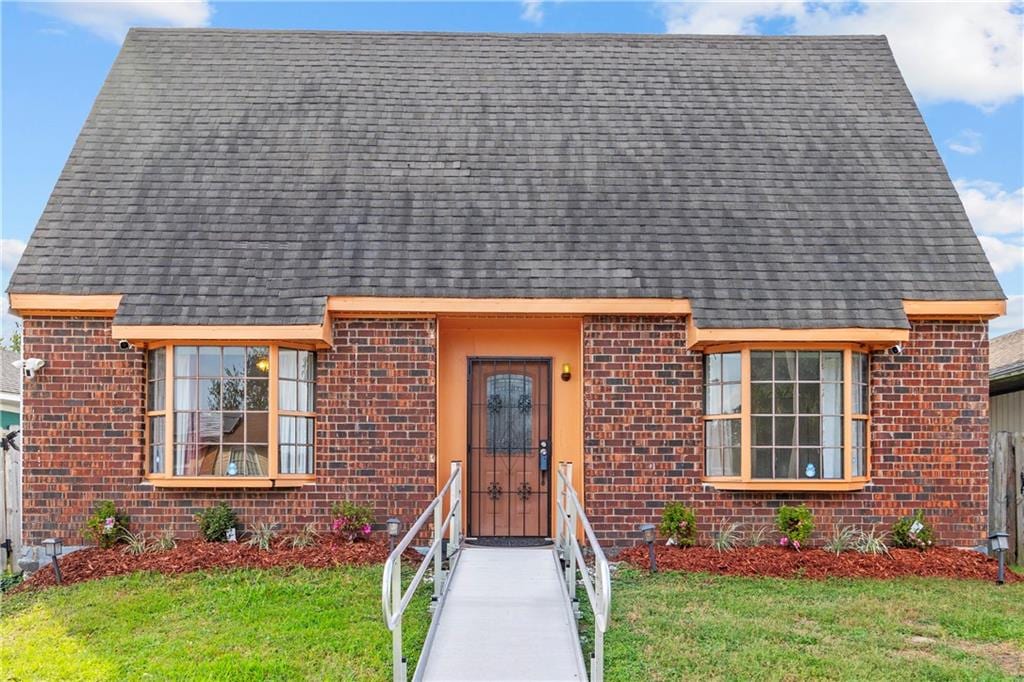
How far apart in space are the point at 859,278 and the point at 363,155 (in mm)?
5956

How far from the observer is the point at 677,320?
375 inches

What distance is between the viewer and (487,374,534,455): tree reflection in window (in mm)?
10180

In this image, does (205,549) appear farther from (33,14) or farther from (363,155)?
(33,14)

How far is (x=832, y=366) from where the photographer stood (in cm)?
938

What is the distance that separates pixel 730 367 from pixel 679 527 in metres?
1.79

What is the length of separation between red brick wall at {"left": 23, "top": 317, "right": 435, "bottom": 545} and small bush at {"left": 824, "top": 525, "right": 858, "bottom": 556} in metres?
4.28

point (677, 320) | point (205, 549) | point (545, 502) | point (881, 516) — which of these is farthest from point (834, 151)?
point (205, 549)

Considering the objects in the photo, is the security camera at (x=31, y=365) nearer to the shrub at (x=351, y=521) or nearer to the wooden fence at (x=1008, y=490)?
the shrub at (x=351, y=521)

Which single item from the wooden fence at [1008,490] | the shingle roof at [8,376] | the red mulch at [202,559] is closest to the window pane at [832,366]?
the wooden fence at [1008,490]

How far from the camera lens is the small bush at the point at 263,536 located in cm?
900

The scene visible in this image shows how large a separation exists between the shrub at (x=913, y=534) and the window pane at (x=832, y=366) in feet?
5.59

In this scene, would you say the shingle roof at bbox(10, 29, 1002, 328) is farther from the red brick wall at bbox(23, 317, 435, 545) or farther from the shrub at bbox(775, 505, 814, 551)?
the shrub at bbox(775, 505, 814, 551)

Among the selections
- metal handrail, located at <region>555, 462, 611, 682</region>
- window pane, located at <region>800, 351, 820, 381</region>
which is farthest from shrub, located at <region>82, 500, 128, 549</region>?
window pane, located at <region>800, 351, 820, 381</region>

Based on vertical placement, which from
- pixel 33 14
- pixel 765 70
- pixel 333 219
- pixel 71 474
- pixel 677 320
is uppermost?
pixel 33 14
